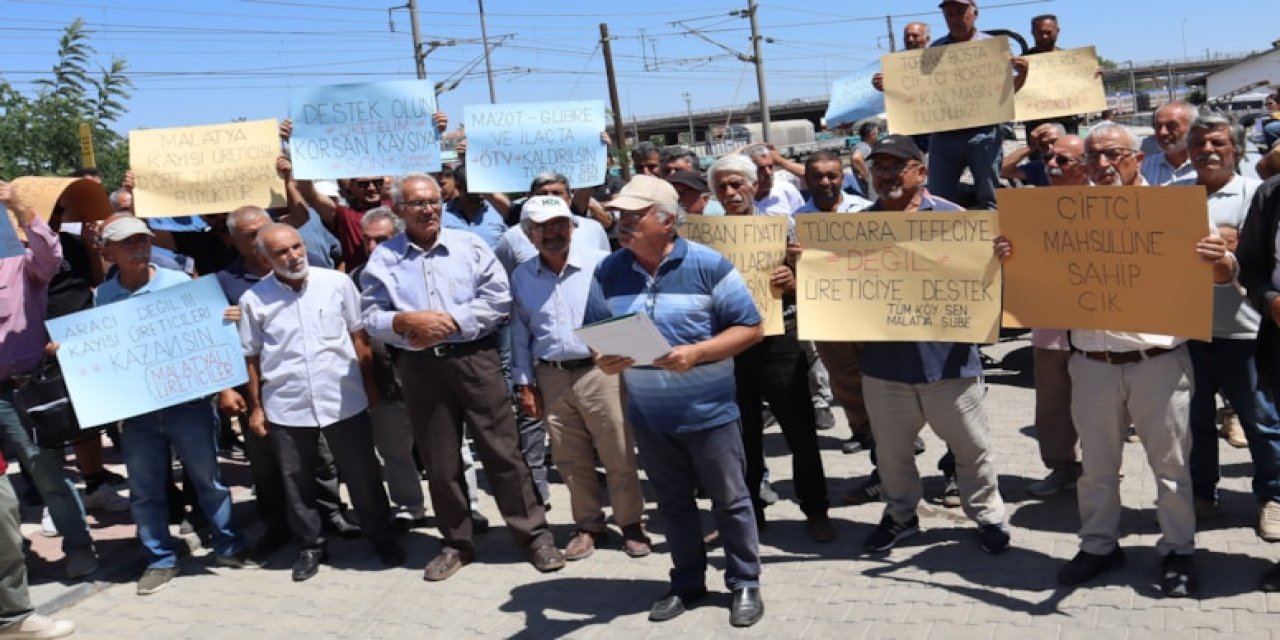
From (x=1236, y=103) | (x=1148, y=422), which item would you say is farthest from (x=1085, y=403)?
(x=1236, y=103)

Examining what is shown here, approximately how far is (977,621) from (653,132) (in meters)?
146

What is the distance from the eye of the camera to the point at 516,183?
23.8ft

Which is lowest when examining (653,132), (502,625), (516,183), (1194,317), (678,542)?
(502,625)

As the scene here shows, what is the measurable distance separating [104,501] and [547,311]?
4.23 m

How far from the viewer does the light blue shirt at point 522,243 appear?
20.7ft

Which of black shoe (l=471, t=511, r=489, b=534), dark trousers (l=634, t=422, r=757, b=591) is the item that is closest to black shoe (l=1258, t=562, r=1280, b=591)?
dark trousers (l=634, t=422, r=757, b=591)

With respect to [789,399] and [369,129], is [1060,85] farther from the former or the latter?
[369,129]

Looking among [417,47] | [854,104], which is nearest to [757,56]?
[417,47]

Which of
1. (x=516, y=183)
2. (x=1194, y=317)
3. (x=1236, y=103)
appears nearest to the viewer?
(x=1194, y=317)

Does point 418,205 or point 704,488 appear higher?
point 418,205

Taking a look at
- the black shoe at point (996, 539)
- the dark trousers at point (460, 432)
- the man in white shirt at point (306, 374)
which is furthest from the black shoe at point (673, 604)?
the man in white shirt at point (306, 374)

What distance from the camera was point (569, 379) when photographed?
5.85m

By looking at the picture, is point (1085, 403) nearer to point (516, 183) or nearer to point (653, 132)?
point (516, 183)

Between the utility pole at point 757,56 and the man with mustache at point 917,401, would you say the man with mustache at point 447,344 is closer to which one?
the man with mustache at point 917,401
